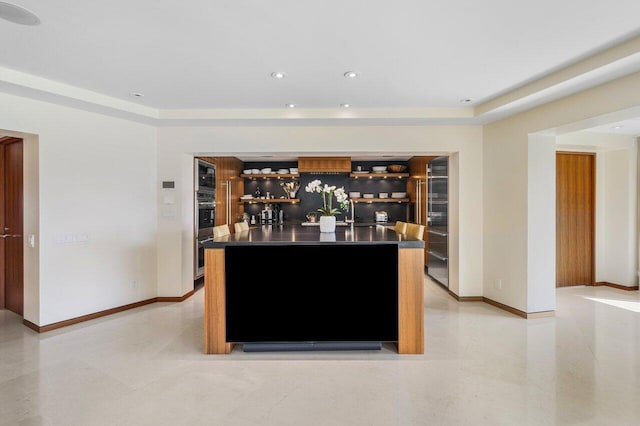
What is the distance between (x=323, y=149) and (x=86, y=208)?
305 centimetres

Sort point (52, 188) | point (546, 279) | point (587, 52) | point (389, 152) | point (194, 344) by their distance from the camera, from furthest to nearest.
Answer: point (389, 152) < point (546, 279) < point (52, 188) < point (194, 344) < point (587, 52)

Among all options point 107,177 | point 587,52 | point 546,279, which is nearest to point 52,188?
point 107,177

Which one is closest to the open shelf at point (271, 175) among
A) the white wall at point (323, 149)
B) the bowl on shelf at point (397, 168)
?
the bowl on shelf at point (397, 168)

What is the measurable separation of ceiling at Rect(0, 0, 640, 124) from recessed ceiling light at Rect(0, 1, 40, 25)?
0.17ft

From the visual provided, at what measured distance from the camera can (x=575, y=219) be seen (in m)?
5.34

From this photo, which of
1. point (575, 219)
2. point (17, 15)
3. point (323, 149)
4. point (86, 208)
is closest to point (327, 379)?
point (323, 149)

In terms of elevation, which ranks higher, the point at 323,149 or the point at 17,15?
the point at 17,15

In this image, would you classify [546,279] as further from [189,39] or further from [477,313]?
[189,39]

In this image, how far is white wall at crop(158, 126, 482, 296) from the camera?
4.54 m

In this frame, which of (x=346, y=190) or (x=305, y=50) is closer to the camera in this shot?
(x=305, y=50)

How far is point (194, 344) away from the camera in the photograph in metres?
3.16

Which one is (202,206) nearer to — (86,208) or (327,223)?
(86,208)

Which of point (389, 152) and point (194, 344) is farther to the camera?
point (389, 152)

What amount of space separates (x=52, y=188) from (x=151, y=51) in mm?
2129
